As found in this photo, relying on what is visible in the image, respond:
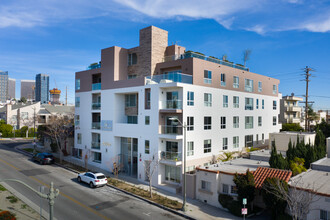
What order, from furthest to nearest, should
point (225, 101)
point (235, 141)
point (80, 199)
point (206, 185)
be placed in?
1. point (235, 141)
2. point (225, 101)
3. point (206, 185)
4. point (80, 199)

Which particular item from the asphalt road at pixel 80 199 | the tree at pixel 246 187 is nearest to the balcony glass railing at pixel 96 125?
the asphalt road at pixel 80 199

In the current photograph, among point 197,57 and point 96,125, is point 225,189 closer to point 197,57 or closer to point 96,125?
point 197,57

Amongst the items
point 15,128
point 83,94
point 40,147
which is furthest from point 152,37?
point 15,128

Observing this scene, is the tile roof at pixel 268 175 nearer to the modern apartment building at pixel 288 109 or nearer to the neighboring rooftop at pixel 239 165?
the neighboring rooftop at pixel 239 165

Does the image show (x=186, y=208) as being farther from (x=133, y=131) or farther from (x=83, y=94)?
(x=83, y=94)

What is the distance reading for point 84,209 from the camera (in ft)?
66.5

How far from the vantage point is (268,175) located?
20.8m

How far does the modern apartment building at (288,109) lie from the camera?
63.2 m

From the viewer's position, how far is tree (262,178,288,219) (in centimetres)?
1781

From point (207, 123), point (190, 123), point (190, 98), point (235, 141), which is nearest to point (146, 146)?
point (190, 123)

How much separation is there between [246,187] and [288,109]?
170ft

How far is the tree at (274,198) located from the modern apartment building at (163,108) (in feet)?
30.9

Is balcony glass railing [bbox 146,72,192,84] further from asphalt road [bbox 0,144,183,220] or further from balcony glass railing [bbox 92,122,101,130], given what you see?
asphalt road [bbox 0,144,183,220]

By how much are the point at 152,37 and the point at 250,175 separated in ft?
71.5
